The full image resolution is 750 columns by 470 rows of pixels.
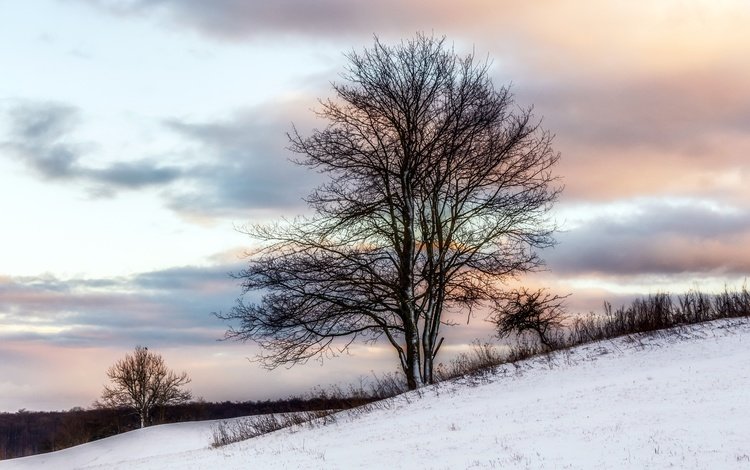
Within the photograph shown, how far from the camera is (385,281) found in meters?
25.1

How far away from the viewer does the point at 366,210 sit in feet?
83.9

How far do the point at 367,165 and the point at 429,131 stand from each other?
2.40 metres

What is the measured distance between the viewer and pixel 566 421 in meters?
15.8

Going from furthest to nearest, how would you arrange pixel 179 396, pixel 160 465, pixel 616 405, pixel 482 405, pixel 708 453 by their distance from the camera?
pixel 179 396 < pixel 160 465 < pixel 482 405 < pixel 616 405 < pixel 708 453

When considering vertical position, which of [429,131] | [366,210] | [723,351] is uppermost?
[429,131]

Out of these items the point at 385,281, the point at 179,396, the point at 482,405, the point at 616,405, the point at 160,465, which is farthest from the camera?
the point at 179,396

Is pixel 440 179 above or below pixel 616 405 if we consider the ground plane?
above

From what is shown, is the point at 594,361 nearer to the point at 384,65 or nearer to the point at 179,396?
the point at 384,65

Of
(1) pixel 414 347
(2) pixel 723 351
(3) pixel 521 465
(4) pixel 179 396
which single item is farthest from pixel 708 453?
(4) pixel 179 396

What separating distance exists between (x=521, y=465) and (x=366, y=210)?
45.5ft

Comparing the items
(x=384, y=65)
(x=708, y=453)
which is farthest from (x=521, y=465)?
(x=384, y=65)

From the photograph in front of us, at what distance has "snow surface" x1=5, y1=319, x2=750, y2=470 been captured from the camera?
13055mm

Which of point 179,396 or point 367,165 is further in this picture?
point 179,396

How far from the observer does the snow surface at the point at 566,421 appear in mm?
13055
